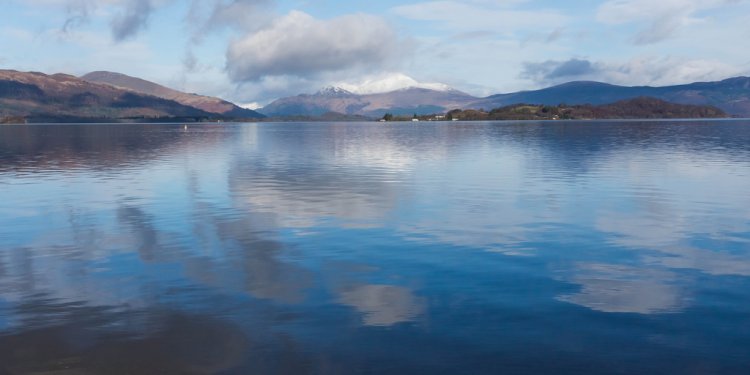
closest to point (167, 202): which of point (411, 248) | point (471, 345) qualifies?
point (411, 248)

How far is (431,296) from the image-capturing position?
20.6 metres

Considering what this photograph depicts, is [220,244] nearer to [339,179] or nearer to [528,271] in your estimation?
[528,271]

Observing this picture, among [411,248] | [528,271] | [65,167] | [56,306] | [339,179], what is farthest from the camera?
[65,167]

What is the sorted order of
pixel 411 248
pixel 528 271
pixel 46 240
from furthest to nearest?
pixel 46 240
pixel 411 248
pixel 528 271

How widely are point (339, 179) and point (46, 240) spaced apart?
28.7 meters

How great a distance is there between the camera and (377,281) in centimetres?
2238

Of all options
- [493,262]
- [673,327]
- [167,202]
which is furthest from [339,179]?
[673,327]

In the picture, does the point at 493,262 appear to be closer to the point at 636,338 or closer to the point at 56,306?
the point at 636,338

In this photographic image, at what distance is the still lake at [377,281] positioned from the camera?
15.8 metres

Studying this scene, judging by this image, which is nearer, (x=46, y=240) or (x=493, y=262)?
(x=493, y=262)

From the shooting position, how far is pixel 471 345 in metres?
16.3

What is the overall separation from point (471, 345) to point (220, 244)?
15.7 meters

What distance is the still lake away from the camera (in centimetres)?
1581

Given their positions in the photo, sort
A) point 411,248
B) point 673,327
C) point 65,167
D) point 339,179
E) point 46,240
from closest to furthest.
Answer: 1. point 673,327
2. point 411,248
3. point 46,240
4. point 339,179
5. point 65,167
